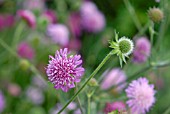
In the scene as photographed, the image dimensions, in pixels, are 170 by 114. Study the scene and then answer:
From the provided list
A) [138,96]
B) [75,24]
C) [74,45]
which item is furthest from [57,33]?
[138,96]

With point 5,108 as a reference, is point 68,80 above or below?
above

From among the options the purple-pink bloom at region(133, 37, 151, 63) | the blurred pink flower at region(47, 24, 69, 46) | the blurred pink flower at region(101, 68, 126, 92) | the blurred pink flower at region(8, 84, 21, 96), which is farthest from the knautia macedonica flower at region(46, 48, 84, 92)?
the blurred pink flower at region(47, 24, 69, 46)

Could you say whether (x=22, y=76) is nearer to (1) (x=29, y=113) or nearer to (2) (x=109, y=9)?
(1) (x=29, y=113)

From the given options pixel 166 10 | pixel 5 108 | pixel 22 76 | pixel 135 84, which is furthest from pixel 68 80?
pixel 22 76

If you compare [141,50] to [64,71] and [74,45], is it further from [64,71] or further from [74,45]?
[74,45]

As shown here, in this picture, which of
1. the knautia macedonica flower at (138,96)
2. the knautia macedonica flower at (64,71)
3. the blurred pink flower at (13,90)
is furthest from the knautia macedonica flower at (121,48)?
the blurred pink flower at (13,90)

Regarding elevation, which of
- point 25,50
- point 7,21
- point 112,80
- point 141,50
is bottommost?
point 112,80

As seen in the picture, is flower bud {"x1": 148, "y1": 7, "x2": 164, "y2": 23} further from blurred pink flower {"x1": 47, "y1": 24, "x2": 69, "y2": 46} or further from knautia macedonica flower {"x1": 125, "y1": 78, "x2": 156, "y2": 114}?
blurred pink flower {"x1": 47, "y1": 24, "x2": 69, "y2": 46}
